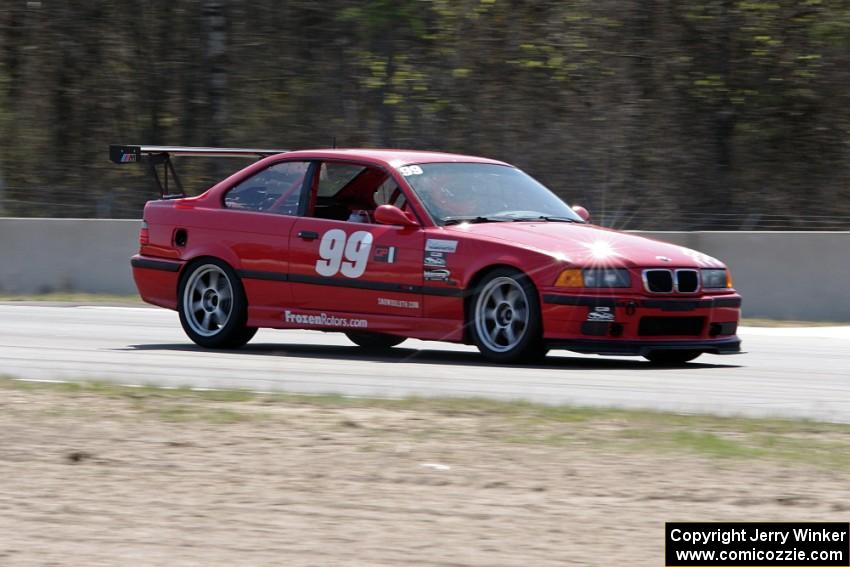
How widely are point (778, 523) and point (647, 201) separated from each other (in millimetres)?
15574

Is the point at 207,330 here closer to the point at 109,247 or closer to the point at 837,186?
the point at 109,247

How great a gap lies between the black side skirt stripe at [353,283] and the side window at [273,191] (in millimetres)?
488

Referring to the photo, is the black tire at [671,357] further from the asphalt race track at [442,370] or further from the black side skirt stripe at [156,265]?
the black side skirt stripe at [156,265]

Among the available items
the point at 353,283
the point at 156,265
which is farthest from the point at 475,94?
the point at 353,283

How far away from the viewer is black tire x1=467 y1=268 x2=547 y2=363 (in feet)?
32.0

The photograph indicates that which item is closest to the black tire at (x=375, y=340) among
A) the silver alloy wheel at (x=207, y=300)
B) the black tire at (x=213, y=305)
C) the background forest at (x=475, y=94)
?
the black tire at (x=213, y=305)

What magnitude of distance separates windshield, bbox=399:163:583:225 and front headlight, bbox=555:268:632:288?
106cm

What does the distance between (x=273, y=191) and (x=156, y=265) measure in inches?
46.4

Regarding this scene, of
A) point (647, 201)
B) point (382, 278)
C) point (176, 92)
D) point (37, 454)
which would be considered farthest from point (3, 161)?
point (37, 454)

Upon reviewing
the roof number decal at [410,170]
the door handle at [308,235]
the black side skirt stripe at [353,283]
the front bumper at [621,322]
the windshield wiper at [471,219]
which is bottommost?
the front bumper at [621,322]

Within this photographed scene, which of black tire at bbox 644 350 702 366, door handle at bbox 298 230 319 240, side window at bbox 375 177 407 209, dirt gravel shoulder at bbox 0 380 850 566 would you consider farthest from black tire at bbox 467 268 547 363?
dirt gravel shoulder at bbox 0 380 850 566

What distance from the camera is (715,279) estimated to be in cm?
1019

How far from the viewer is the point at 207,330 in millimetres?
11320

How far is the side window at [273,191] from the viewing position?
36.3 ft
